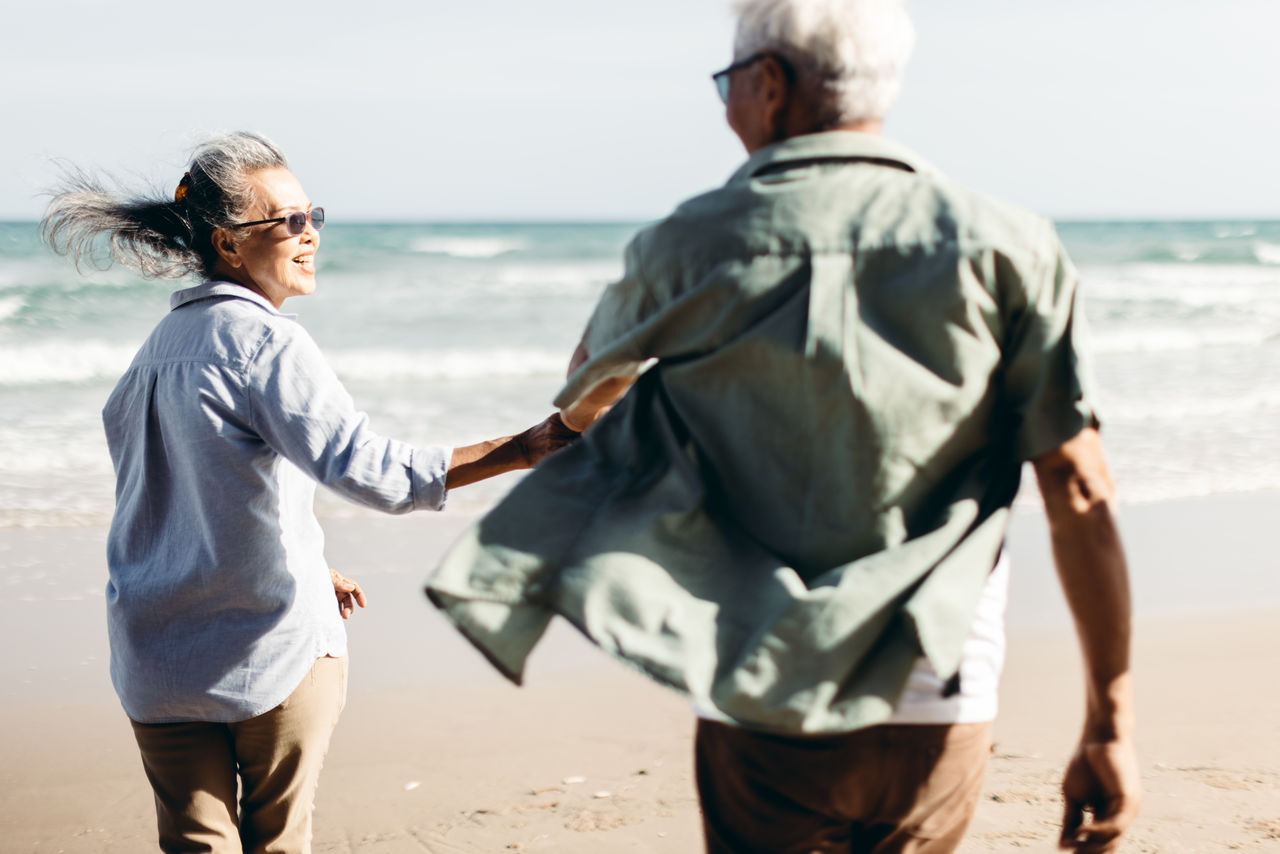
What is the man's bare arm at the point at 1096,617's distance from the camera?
55.6 inches

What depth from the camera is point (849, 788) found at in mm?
1485

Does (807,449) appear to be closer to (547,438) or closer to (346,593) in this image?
(547,438)

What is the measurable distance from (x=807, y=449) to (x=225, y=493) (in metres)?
1.09

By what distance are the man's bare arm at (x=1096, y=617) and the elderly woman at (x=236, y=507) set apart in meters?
0.93

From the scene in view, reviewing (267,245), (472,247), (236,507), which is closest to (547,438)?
(236,507)

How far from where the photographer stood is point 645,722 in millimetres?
4418

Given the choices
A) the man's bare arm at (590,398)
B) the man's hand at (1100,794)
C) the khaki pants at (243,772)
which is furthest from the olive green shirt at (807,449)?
the khaki pants at (243,772)

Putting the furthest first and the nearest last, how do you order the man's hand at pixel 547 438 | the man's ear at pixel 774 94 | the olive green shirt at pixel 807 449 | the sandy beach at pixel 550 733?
1. the sandy beach at pixel 550 733
2. the man's hand at pixel 547 438
3. the man's ear at pixel 774 94
4. the olive green shirt at pixel 807 449

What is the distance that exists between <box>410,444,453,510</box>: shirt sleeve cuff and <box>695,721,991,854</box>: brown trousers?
75cm

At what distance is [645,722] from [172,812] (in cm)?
246

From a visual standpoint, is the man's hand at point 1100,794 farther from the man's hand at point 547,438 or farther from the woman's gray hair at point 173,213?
the woman's gray hair at point 173,213

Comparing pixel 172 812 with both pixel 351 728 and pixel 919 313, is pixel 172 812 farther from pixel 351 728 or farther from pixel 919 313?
pixel 351 728

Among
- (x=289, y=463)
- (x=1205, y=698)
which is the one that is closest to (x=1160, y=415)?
(x=1205, y=698)

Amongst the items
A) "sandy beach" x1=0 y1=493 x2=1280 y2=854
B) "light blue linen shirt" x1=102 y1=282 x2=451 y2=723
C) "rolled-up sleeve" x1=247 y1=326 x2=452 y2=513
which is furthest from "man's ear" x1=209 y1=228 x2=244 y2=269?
"sandy beach" x1=0 y1=493 x2=1280 y2=854
